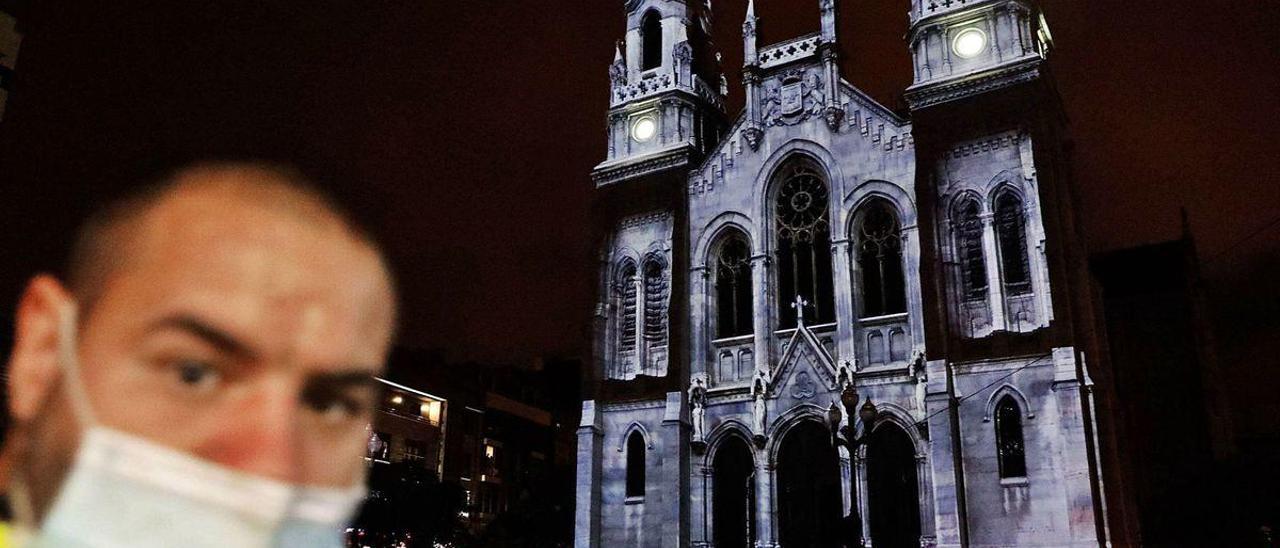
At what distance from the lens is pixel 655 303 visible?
27.7 metres

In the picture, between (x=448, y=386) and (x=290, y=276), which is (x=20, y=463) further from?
(x=448, y=386)

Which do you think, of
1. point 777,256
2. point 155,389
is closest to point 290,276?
point 155,389

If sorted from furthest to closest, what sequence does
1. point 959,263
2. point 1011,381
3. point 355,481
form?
point 959,263 → point 1011,381 → point 355,481

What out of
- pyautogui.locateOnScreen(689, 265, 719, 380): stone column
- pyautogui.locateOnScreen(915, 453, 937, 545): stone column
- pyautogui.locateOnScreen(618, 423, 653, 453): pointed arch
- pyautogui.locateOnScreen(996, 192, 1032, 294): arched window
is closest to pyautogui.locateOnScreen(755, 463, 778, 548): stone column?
pyautogui.locateOnScreen(689, 265, 719, 380): stone column

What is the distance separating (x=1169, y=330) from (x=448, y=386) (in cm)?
3682

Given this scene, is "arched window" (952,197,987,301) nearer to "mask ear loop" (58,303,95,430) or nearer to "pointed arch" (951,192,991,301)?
"pointed arch" (951,192,991,301)

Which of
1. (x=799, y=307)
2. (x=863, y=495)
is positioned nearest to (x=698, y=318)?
(x=799, y=307)

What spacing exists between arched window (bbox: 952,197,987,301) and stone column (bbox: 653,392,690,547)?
8.31m

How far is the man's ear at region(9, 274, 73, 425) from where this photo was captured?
1.67m

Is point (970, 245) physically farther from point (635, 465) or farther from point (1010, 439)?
point (635, 465)

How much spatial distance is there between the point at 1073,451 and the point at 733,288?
34.2 feet

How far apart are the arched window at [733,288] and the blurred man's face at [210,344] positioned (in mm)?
24567

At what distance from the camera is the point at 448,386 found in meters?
51.2

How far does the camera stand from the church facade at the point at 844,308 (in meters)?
20.8
